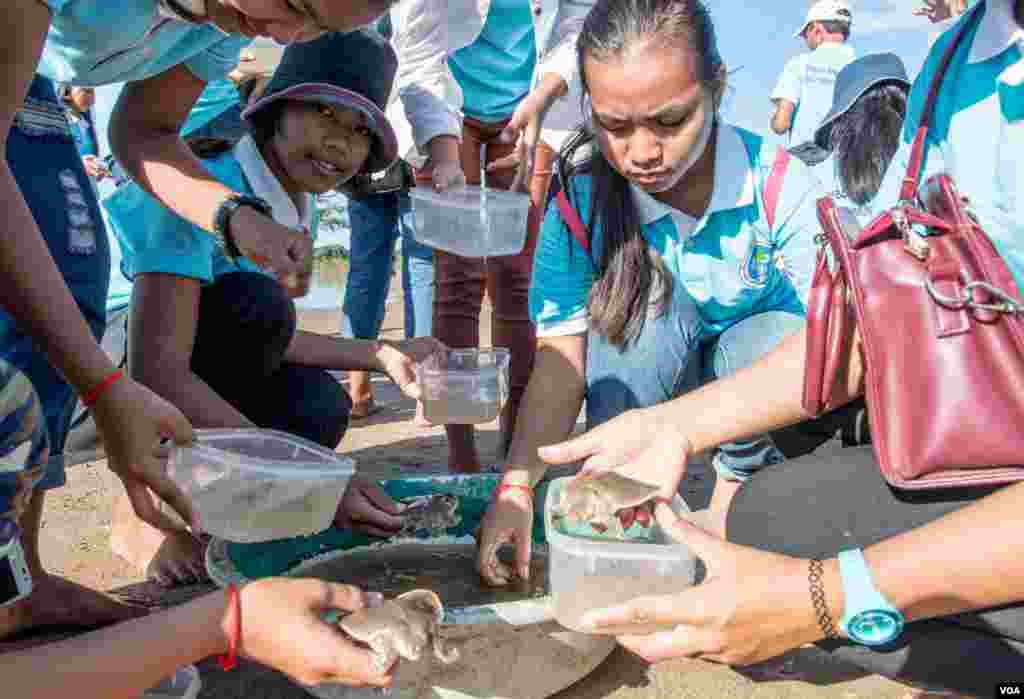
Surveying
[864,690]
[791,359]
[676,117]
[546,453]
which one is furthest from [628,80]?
[864,690]

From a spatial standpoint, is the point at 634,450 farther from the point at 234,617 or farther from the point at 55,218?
the point at 55,218

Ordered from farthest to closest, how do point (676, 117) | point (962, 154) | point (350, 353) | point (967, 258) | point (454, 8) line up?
point (454, 8) < point (350, 353) < point (676, 117) < point (962, 154) < point (967, 258)

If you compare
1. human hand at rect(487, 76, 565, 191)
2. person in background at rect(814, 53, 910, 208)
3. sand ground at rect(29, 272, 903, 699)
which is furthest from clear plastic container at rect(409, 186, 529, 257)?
person in background at rect(814, 53, 910, 208)

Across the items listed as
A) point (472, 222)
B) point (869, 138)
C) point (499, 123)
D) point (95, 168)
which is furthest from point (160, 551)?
point (95, 168)

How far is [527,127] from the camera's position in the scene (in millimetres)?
2953

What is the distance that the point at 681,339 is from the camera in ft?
6.79

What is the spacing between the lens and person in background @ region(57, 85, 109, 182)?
5137 millimetres

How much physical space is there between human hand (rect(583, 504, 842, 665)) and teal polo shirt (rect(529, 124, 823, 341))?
3.09ft

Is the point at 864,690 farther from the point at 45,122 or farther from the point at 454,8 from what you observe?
the point at 454,8

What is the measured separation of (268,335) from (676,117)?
1.06 metres

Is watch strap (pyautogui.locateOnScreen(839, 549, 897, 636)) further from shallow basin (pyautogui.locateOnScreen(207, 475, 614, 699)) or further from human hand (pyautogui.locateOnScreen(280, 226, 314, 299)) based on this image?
human hand (pyautogui.locateOnScreen(280, 226, 314, 299))

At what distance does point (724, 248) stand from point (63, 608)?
4.85 feet

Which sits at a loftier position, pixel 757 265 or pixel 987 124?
pixel 987 124

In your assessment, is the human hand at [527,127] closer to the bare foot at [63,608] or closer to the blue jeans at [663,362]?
the blue jeans at [663,362]
